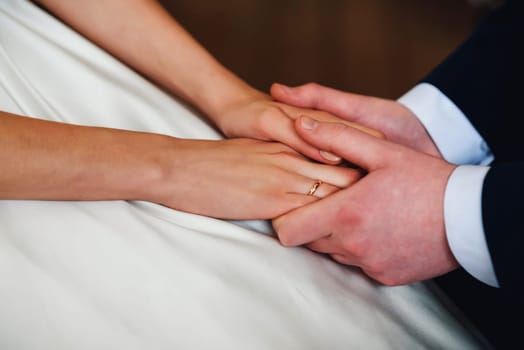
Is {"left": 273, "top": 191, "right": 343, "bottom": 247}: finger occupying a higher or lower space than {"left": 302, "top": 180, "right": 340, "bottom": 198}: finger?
lower

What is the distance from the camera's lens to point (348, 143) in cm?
86

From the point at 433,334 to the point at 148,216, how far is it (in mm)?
418

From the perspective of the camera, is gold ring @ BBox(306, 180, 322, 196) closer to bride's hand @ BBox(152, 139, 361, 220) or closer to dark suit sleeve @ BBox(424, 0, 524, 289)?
bride's hand @ BBox(152, 139, 361, 220)

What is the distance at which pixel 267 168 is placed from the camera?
0.88 metres

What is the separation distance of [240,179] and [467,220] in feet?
1.06

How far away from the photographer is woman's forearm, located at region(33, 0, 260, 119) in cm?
101

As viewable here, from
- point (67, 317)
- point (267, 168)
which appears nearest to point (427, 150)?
point (267, 168)

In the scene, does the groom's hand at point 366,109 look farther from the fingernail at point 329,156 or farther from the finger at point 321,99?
the fingernail at point 329,156

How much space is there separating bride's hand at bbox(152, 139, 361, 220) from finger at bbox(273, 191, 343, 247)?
0.02m

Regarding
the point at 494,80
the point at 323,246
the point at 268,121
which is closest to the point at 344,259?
the point at 323,246

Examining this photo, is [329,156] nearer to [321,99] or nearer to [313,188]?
[313,188]

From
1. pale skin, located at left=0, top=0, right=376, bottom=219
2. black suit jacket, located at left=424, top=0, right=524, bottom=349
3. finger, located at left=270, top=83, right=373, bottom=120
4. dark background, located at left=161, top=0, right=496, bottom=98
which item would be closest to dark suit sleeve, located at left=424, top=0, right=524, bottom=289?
black suit jacket, located at left=424, top=0, right=524, bottom=349

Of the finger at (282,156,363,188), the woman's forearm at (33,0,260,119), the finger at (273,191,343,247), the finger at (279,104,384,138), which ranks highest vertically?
the woman's forearm at (33,0,260,119)

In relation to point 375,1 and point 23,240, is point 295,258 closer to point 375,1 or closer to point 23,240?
point 23,240
